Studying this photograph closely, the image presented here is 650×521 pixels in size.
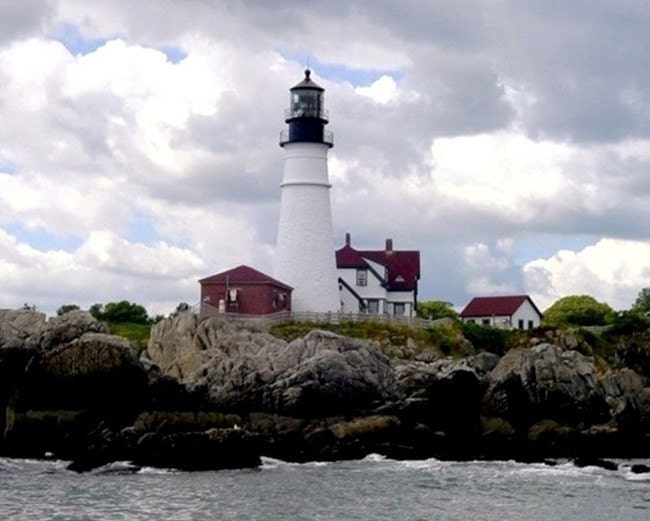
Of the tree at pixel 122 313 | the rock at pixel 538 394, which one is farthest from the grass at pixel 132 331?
the rock at pixel 538 394

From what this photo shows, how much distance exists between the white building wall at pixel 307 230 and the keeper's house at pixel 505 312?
13057 mm

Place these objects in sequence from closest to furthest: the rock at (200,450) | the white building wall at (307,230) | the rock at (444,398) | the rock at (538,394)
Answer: the rock at (200,450), the rock at (444,398), the rock at (538,394), the white building wall at (307,230)

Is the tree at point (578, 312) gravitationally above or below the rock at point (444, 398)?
above

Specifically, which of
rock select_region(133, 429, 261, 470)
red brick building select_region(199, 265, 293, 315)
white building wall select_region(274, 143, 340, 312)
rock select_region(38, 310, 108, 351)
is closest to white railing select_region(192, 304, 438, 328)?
red brick building select_region(199, 265, 293, 315)

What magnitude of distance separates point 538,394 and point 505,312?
27.9m

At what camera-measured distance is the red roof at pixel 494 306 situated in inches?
2682

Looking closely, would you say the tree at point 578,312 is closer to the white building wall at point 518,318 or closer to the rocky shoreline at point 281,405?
the white building wall at point 518,318

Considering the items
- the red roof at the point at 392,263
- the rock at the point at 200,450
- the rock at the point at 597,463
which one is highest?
the red roof at the point at 392,263

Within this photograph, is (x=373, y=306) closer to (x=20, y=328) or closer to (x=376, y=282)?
(x=376, y=282)

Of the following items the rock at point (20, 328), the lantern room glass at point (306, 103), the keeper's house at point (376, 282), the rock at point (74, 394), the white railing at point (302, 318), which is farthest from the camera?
the keeper's house at point (376, 282)

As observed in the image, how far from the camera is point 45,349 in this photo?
35.4 m

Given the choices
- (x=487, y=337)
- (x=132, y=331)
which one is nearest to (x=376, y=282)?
(x=487, y=337)

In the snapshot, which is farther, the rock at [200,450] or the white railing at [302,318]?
the white railing at [302,318]

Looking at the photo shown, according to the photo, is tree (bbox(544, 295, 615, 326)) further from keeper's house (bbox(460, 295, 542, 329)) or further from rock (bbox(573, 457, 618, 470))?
rock (bbox(573, 457, 618, 470))
